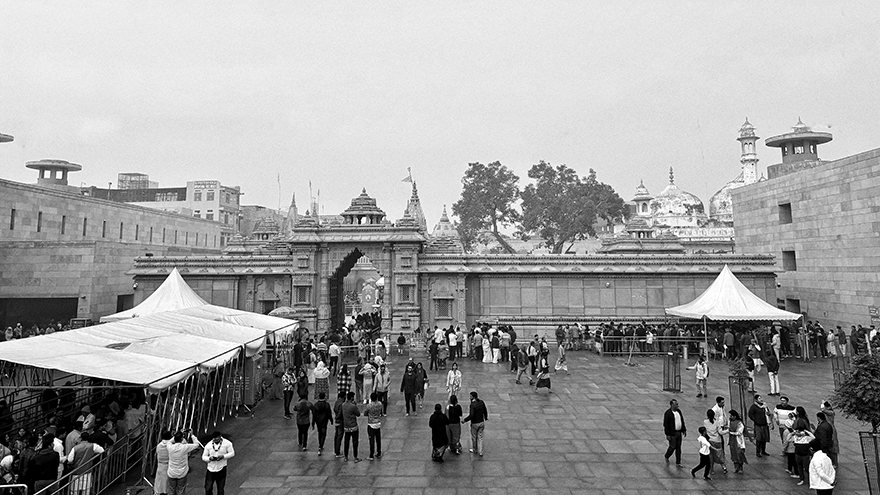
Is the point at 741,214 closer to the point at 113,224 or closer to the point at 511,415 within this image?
the point at 511,415

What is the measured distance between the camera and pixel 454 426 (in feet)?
37.0

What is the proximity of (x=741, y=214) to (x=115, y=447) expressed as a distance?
3584 centimetres

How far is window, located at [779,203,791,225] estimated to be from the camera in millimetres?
29603

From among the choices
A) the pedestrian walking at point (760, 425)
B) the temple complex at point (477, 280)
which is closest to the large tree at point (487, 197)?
the temple complex at point (477, 280)

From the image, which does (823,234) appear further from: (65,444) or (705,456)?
(65,444)

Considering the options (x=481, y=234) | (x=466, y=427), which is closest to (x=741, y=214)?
(x=481, y=234)

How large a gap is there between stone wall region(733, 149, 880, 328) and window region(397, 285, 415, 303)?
22411mm

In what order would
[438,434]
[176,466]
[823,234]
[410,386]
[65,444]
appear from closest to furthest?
[176,466]
[65,444]
[438,434]
[410,386]
[823,234]

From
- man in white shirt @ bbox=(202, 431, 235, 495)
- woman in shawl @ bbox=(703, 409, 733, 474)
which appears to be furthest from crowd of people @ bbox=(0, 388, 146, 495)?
woman in shawl @ bbox=(703, 409, 733, 474)

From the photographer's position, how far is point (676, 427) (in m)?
10.5

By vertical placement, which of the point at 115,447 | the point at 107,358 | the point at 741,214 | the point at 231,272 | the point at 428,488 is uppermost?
the point at 741,214

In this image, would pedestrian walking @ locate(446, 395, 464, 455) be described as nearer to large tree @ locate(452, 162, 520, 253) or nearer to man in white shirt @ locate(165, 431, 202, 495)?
man in white shirt @ locate(165, 431, 202, 495)

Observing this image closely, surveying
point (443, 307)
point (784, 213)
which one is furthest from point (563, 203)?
point (443, 307)

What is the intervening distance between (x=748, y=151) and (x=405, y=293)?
6502cm
